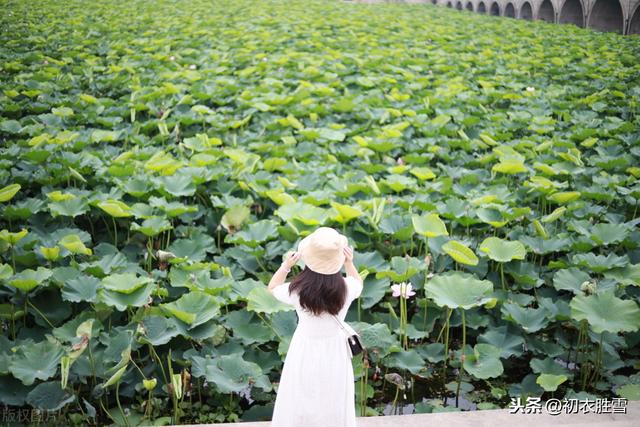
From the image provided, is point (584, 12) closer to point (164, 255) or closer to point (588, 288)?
point (588, 288)

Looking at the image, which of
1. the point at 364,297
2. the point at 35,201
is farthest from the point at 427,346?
the point at 35,201

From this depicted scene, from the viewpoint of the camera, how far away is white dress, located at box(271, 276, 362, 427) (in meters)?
1.45

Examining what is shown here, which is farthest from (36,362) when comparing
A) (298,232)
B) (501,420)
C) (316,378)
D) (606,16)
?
(606,16)

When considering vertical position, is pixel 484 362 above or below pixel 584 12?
below

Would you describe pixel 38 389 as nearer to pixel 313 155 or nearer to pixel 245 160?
pixel 245 160

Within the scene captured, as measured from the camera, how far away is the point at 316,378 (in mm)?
1445

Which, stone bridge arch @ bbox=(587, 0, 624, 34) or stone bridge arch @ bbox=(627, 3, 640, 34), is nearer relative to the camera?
stone bridge arch @ bbox=(627, 3, 640, 34)

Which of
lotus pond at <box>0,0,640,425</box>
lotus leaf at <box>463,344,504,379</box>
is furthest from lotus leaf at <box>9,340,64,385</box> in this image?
lotus leaf at <box>463,344,504,379</box>

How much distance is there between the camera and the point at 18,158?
3346mm

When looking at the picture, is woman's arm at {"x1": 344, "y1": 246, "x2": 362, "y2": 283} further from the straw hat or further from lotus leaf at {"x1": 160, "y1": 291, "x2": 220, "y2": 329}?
lotus leaf at {"x1": 160, "y1": 291, "x2": 220, "y2": 329}

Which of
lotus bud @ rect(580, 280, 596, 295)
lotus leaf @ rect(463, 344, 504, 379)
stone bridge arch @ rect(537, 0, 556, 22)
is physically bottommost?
lotus leaf @ rect(463, 344, 504, 379)

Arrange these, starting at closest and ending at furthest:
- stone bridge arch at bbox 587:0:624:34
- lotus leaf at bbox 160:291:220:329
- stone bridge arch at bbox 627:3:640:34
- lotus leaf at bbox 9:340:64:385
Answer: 1. lotus leaf at bbox 9:340:64:385
2. lotus leaf at bbox 160:291:220:329
3. stone bridge arch at bbox 627:3:640:34
4. stone bridge arch at bbox 587:0:624:34

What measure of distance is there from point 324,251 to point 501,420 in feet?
2.62

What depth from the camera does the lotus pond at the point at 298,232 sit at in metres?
2.00
